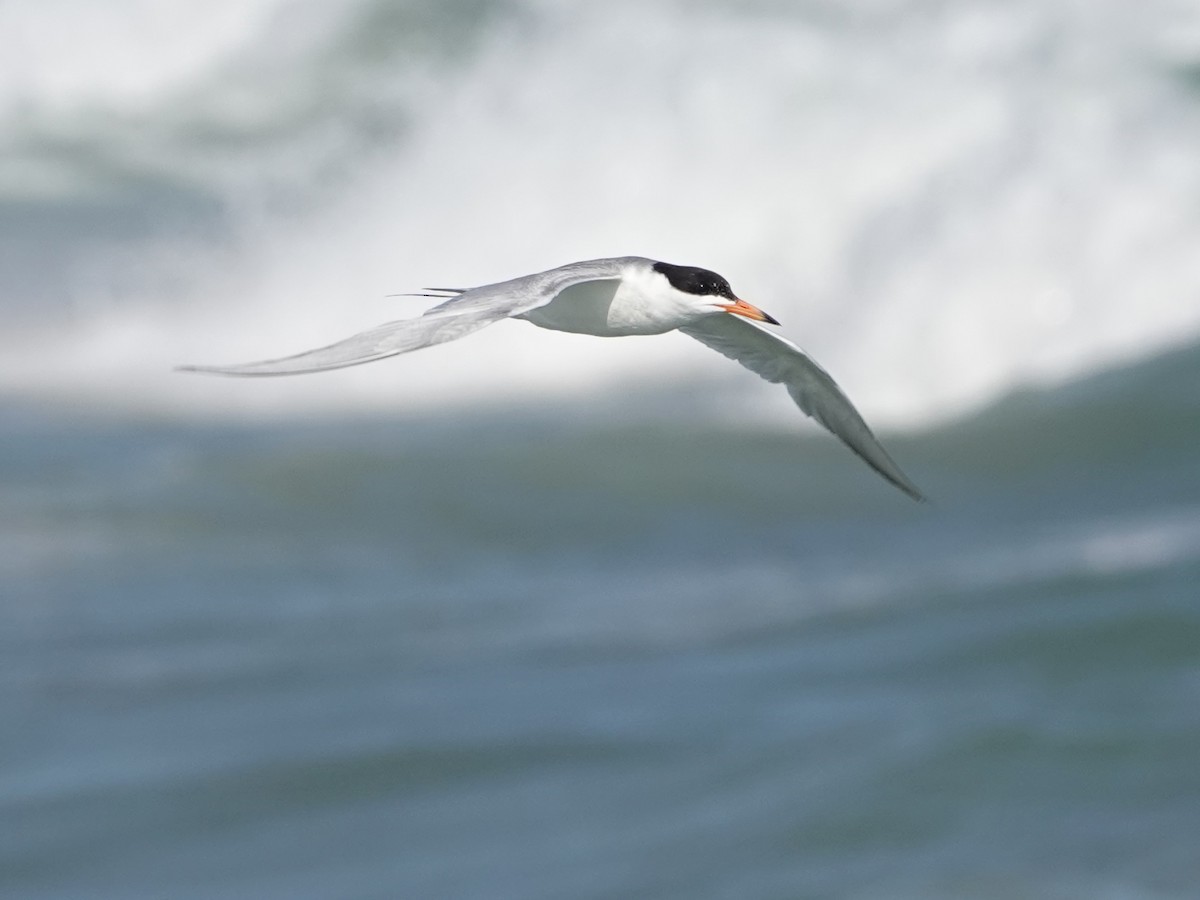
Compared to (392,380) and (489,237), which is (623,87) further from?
(392,380)

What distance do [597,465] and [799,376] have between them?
12.3 meters

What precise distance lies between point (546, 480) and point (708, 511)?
171 centimetres

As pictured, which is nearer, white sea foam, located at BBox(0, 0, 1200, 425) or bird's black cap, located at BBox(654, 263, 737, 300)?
bird's black cap, located at BBox(654, 263, 737, 300)

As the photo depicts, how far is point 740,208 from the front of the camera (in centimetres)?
2462

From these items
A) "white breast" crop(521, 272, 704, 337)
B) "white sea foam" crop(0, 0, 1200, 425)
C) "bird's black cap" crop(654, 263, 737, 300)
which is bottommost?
"white breast" crop(521, 272, 704, 337)

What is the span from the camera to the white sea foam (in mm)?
22297

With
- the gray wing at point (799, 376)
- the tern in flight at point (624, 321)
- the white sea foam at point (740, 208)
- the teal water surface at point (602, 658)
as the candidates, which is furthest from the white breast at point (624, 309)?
the white sea foam at point (740, 208)

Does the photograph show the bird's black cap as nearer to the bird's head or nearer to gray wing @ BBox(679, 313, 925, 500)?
the bird's head

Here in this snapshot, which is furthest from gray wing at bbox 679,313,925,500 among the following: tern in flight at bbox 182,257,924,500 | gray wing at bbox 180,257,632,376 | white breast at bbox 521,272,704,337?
gray wing at bbox 180,257,632,376

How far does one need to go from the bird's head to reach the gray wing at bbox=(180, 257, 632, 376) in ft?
0.68

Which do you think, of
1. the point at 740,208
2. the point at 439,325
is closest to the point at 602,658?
the point at 740,208

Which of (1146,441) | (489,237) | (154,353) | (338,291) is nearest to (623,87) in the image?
(489,237)

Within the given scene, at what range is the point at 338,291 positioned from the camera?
24375mm

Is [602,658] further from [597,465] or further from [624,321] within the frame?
[624,321]
